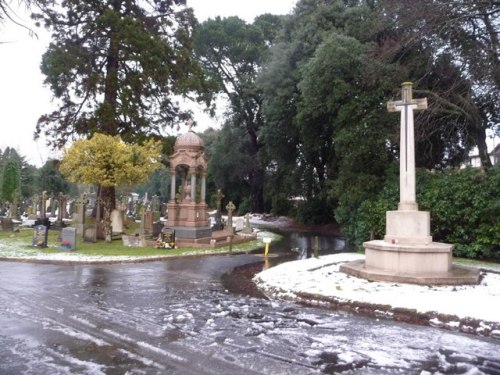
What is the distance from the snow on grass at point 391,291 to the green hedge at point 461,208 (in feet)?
15.7

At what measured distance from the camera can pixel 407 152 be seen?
1199cm

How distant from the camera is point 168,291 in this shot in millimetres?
9625

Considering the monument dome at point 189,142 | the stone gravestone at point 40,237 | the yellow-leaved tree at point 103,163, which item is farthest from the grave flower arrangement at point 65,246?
the monument dome at point 189,142

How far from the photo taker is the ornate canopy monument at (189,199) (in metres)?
20.8

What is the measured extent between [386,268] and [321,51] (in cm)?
1415

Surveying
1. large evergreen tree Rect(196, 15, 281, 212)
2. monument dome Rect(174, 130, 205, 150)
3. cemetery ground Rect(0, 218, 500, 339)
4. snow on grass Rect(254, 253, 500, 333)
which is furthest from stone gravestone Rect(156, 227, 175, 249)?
large evergreen tree Rect(196, 15, 281, 212)

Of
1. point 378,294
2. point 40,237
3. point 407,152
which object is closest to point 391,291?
point 378,294

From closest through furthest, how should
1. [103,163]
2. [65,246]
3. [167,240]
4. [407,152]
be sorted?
[407,152] < [65,246] < [167,240] < [103,163]

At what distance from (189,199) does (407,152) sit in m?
12.2

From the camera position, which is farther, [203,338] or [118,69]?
[118,69]

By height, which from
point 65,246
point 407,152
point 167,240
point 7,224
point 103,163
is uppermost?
point 103,163

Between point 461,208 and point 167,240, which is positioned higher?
point 461,208

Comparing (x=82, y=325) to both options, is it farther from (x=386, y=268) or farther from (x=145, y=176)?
(x=145, y=176)

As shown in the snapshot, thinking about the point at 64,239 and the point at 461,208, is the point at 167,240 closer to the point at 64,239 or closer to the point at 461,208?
the point at 64,239
